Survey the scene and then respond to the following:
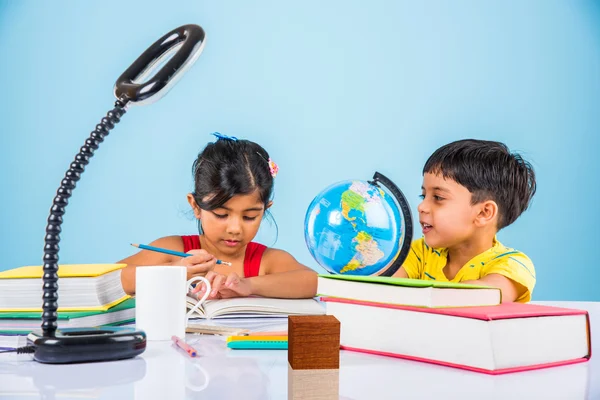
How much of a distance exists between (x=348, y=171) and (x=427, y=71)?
867 mm

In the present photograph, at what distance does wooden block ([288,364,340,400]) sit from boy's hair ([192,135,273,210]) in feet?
5.58

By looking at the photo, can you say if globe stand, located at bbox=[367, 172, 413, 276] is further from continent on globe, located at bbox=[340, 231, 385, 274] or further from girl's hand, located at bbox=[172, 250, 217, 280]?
girl's hand, located at bbox=[172, 250, 217, 280]

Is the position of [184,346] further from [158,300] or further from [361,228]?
[361,228]

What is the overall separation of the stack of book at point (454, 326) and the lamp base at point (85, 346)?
1.01 ft

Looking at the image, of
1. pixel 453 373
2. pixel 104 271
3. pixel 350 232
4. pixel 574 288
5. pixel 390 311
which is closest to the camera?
pixel 453 373

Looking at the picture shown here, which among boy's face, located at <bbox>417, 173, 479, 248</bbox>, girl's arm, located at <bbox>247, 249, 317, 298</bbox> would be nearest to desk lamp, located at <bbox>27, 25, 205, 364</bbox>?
girl's arm, located at <bbox>247, 249, 317, 298</bbox>

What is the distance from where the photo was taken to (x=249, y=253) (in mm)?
2666

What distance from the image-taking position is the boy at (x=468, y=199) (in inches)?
79.0

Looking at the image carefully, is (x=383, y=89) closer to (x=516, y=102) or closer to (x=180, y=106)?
(x=516, y=102)

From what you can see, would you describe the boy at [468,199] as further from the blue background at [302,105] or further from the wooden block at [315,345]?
the blue background at [302,105]

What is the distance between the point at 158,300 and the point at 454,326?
1.67 ft

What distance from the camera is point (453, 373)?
2.97 feet

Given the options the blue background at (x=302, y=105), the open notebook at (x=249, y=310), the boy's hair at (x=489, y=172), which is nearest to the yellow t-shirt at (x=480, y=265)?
the boy's hair at (x=489, y=172)

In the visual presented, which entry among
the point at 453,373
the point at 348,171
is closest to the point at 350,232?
the point at 453,373
